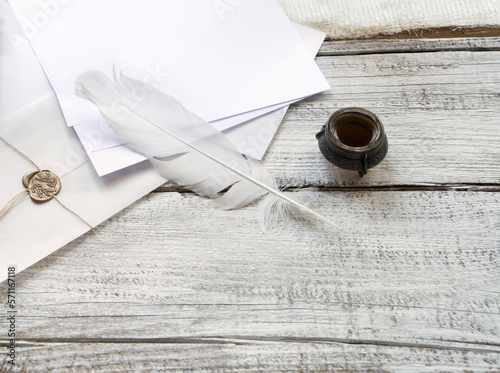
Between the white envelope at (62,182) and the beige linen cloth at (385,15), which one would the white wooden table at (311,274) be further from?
the beige linen cloth at (385,15)

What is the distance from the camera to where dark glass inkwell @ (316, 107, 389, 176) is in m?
0.75

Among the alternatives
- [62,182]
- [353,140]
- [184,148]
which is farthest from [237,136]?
[62,182]

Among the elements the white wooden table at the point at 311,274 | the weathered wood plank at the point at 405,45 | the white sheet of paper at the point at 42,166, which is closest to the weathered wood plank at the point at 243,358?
→ the white wooden table at the point at 311,274

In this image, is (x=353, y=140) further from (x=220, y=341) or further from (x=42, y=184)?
(x=42, y=184)

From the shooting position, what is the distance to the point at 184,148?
32.4 inches

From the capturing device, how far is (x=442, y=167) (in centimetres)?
83

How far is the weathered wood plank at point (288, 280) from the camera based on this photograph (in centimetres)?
75

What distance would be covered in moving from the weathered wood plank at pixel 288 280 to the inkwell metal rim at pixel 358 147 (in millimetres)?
107

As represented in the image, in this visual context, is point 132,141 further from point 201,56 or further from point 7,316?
point 7,316

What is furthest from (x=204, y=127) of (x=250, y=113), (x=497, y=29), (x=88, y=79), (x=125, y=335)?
(x=497, y=29)

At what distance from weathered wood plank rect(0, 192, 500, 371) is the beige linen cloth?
13.2 inches

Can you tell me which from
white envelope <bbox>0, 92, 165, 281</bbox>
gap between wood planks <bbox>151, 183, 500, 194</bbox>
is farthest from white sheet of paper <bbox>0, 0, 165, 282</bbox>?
gap between wood planks <bbox>151, 183, 500, 194</bbox>

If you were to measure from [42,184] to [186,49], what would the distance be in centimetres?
35

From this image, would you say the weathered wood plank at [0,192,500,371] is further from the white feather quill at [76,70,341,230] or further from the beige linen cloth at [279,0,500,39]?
the beige linen cloth at [279,0,500,39]
